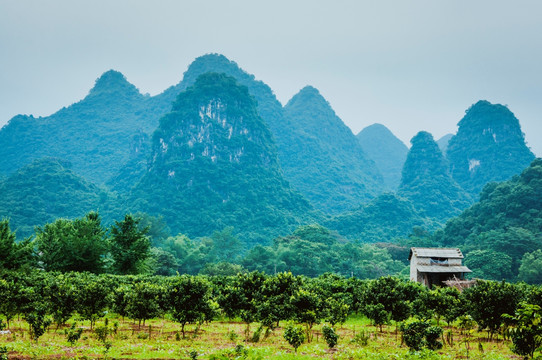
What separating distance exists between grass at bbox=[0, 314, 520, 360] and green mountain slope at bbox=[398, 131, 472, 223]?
452 feet

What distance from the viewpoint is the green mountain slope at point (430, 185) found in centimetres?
15738

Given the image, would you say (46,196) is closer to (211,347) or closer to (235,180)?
(235,180)

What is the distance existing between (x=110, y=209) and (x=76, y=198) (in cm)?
1336

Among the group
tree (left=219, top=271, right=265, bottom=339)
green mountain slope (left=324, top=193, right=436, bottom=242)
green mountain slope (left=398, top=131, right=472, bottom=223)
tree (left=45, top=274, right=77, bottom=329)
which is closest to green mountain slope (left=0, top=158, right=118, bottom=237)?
green mountain slope (left=324, top=193, right=436, bottom=242)

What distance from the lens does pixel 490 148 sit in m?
175

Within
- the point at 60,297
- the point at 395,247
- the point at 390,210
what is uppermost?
the point at 390,210

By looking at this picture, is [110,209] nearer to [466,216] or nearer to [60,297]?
[466,216]

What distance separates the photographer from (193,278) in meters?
19.6

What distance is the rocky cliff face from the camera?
171m

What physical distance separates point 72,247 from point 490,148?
179371mm

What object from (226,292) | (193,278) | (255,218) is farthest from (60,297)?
(255,218)

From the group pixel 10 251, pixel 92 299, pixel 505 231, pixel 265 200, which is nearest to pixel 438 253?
pixel 92 299

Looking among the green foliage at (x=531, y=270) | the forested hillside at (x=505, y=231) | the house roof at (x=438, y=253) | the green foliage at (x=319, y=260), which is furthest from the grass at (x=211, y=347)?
the green foliage at (x=319, y=260)

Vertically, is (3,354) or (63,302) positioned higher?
(63,302)
